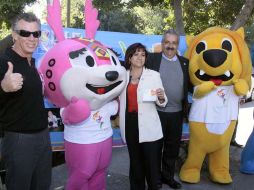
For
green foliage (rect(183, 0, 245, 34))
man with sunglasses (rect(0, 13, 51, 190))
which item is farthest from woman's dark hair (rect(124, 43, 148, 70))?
green foliage (rect(183, 0, 245, 34))

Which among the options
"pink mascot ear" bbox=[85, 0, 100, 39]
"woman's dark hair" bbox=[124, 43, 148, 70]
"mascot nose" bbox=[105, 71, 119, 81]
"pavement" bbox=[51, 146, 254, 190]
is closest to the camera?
"mascot nose" bbox=[105, 71, 119, 81]

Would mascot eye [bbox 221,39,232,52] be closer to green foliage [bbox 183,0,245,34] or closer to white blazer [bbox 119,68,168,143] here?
white blazer [bbox 119,68,168,143]

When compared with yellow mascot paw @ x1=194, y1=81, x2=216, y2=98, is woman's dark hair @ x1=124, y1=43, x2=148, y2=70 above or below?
above

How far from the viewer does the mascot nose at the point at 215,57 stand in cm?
396

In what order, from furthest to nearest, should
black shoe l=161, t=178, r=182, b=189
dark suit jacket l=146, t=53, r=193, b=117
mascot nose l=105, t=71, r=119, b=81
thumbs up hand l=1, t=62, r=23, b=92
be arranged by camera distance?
black shoe l=161, t=178, r=182, b=189 < dark suit jacket l=146, t=53, r=193, b=117 < mascot nose l=105, t=71, r=119, b=81 < thumbs up hand l=1, t=62, r=23, b=92

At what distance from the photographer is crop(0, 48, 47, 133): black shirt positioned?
256 cm

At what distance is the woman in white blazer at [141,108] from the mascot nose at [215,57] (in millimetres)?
718

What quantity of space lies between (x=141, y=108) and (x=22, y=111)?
1.26 meters

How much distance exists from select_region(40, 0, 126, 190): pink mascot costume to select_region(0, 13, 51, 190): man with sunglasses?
0.47 m

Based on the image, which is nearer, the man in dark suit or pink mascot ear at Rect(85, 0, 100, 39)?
pink mascot ear at Rect(85, 0, 100, 39)

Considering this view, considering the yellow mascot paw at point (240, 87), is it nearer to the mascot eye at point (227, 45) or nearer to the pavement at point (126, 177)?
the mascot eye at point (227, 45)

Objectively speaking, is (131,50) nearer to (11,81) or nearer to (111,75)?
(111,75)

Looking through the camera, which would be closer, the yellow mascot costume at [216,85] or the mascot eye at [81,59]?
the mascot eye at [81,59]

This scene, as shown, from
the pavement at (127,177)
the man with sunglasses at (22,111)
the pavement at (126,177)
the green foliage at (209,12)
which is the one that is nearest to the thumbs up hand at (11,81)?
the man with sunglasses at (22,111)
